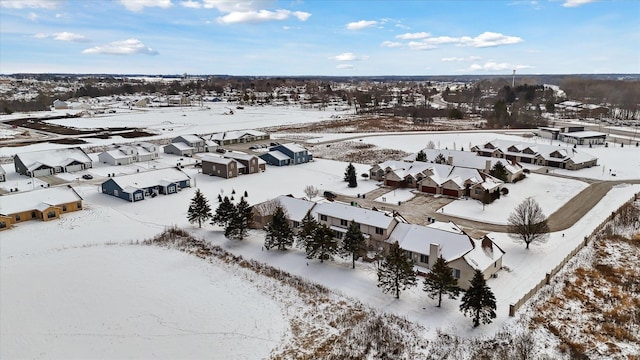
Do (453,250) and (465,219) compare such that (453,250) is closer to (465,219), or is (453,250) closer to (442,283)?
(442,283)

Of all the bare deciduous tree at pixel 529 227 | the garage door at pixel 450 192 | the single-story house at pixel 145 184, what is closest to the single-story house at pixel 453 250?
the bare deciduous tree at pixel 529 227

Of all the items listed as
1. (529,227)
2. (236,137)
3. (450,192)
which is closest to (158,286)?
(529,227)

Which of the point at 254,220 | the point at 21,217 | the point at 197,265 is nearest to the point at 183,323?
the point at 197,265

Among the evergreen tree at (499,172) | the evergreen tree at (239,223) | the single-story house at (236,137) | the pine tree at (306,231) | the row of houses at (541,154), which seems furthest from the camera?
the single-story house at (236,137)

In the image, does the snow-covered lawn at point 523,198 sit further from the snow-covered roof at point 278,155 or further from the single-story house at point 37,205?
the single-story house at point 37,205

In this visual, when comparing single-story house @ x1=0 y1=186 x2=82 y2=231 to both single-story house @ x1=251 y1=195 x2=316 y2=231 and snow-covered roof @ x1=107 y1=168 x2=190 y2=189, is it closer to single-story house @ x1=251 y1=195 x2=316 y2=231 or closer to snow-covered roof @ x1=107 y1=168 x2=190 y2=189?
snow-covered roof @ x1=107 y1=168 x2=190 y2=189

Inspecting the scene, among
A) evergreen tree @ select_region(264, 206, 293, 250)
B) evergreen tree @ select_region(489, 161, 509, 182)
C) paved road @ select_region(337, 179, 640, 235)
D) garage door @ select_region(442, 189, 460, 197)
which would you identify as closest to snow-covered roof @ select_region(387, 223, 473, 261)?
evergreen tree @ select_region(264, 206, 293, 250)

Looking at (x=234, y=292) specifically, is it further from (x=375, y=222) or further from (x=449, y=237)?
(x=449, y=237)
